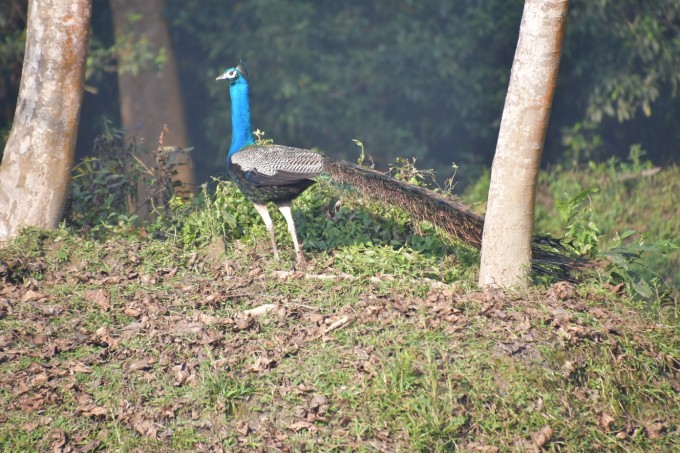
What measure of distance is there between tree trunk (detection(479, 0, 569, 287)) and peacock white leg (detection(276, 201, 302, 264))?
4.80 ft

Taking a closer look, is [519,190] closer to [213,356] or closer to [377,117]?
[213,356]

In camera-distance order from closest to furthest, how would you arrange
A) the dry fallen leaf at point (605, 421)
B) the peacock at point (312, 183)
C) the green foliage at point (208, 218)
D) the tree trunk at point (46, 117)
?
the dry fallen leaf at point (605, 421)
the peacock at point (312, 183)
the tree trunk at point (46, 117)
the green foliage at point (208, 218)

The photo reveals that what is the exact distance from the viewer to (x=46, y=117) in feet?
23.5

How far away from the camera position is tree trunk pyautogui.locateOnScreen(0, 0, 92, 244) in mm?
7102

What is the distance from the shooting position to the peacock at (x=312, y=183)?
647 cm

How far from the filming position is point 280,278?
648 centimetres

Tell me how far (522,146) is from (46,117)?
3.69m

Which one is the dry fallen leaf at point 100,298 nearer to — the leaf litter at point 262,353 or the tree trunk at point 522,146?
the leaf litter at point 262,353

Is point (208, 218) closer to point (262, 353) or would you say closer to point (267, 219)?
point (267, 219)

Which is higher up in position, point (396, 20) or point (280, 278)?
point (396, 20)

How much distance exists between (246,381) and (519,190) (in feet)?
6.87

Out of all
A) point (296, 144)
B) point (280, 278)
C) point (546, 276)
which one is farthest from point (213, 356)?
point (296, 144)

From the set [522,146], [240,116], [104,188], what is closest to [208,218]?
[240,116]

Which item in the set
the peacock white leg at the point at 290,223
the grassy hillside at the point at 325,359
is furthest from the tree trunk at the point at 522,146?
the peacock white leg at the point at 290,223
